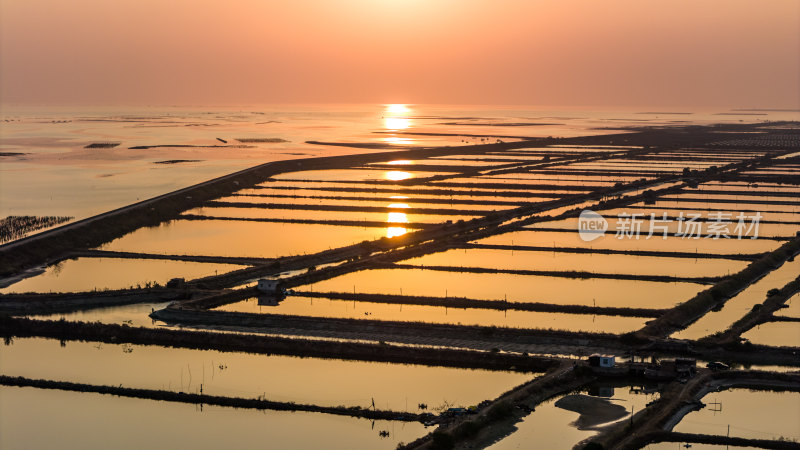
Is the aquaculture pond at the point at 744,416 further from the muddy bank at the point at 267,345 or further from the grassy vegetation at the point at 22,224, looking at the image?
the grassy vegetation at the point at 22,224

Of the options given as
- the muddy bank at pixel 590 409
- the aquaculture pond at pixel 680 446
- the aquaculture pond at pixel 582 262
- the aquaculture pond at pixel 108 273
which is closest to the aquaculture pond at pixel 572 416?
the muddy bank at pixel 590 409

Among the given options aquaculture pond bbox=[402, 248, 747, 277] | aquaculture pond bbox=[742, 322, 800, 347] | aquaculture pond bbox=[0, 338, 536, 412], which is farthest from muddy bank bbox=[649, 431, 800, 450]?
aquaculture pond bbox=[402, 248, 747, 277]

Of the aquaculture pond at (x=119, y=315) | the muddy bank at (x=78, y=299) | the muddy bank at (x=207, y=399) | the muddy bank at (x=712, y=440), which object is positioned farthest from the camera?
the muddy bank at (x=78, y=299)

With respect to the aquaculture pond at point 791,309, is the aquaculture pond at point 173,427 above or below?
below

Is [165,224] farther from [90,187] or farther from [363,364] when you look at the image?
[363,364]

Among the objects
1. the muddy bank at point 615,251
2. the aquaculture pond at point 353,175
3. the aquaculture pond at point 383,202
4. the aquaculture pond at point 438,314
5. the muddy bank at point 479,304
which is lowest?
the aquaculture pond at point 438,314

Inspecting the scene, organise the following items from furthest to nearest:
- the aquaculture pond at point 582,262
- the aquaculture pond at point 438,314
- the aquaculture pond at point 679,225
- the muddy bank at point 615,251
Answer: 1. the aquaculture pond at point 679,225
2. the muddy bank at point 615,251
3. the aquaculture pond at point 582,262
4. the aquaculture pond at point 438,314
